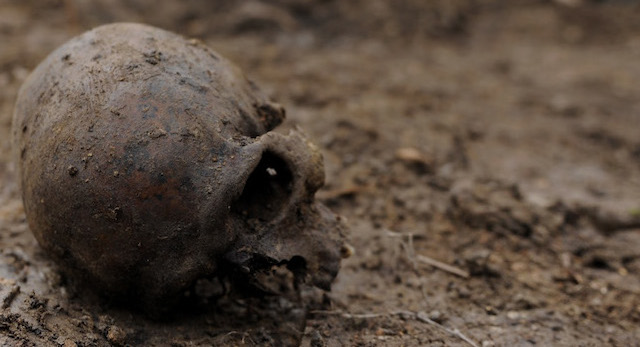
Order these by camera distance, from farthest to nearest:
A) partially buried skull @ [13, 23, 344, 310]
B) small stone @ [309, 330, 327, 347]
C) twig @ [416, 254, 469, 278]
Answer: twig @ [416, 254, 469, 278] → small stone @ [309, 330, 327, 347] → partially buried skull @ [13, 23, 344, 310]

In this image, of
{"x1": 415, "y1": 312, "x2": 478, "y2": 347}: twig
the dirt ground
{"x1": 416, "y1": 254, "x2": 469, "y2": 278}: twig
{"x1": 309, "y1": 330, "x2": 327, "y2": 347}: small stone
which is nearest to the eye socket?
the dirt ground

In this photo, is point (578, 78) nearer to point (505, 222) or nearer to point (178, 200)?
point (505, 222)

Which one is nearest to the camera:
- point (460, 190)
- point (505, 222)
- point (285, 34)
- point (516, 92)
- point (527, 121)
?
point (505, 222)

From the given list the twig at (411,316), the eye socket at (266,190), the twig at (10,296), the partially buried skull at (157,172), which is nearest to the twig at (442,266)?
the twig at (411,316)

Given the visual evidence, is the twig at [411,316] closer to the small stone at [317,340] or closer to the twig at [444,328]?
the twig at [444,328]

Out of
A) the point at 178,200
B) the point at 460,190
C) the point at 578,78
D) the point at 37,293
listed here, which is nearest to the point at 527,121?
the point at 578,78

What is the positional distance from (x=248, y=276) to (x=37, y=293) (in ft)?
3.06

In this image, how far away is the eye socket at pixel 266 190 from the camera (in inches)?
98.9

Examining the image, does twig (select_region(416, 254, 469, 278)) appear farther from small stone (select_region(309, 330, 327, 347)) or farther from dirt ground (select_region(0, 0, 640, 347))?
small stone (select_region(309, 330, 327, 347))

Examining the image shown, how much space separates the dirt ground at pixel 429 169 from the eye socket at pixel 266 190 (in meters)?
0.38

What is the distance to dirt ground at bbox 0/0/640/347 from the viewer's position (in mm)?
2730

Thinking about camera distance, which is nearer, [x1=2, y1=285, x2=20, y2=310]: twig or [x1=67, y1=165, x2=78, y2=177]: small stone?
[x1=67, y1=165, x2=78, y2=177]: small stone

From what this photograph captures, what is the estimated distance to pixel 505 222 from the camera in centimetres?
361

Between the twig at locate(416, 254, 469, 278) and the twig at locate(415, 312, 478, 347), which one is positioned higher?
the twig at locate(415, 312, 478, 347)
